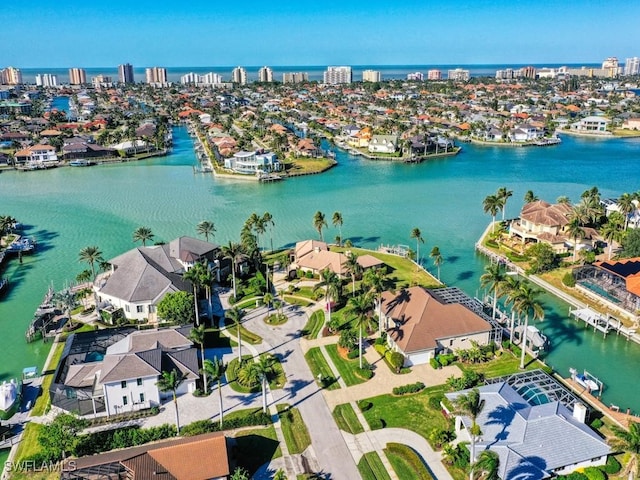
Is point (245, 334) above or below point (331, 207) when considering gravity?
below

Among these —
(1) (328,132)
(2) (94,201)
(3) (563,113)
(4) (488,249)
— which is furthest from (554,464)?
(3) (563,113)

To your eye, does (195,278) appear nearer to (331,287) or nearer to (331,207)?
(331,287)

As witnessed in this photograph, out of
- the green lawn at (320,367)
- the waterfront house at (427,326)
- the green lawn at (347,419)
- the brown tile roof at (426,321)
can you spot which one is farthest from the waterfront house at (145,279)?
the green lawn at (347,419)

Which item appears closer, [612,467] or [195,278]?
[612,467]

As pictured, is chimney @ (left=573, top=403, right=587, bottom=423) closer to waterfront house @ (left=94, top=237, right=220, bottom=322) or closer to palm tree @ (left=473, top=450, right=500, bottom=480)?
palm tree @ (left=473, top=450, right=500, bottom=480)

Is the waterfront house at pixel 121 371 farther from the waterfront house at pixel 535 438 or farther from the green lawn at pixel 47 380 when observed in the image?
the waterfront house at pixel 535 438

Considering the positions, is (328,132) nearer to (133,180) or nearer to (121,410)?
(133,180)

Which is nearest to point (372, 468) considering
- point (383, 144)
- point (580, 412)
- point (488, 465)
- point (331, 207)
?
point (488, 465)
